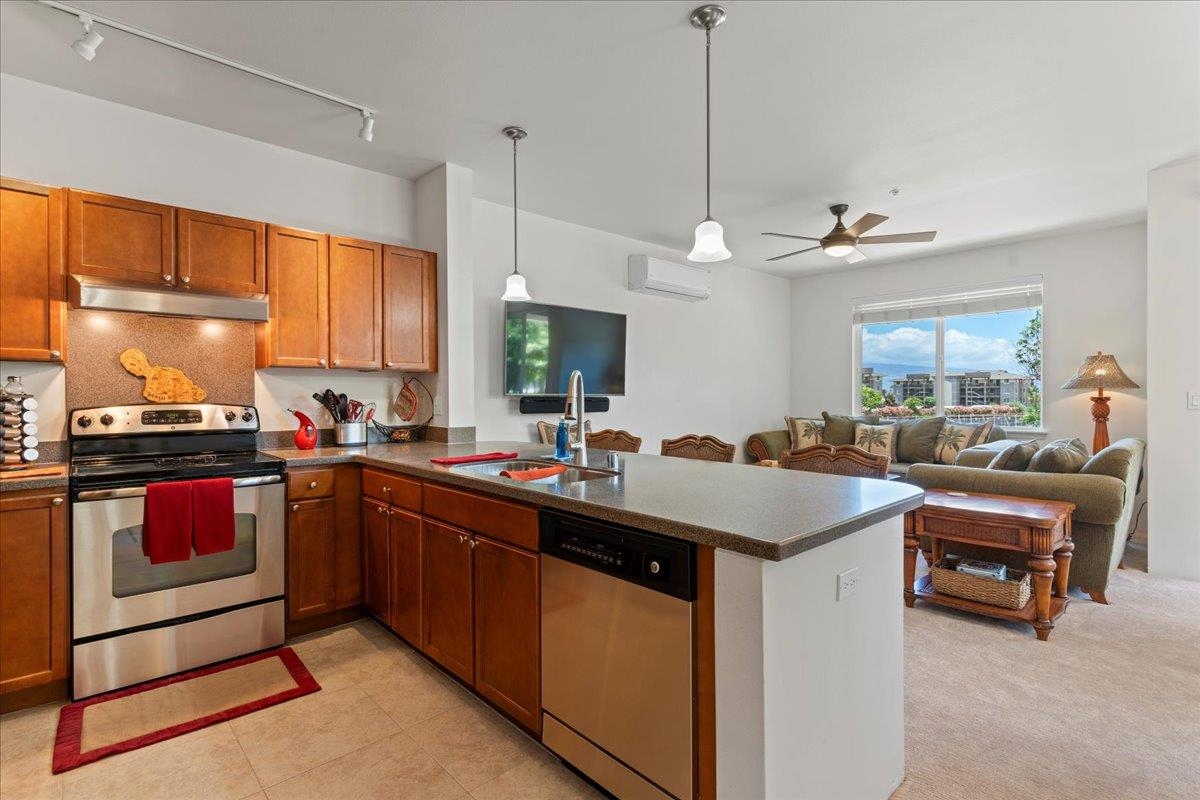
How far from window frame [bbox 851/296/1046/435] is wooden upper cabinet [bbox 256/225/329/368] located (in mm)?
5777

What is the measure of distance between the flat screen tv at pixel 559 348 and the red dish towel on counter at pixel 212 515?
207cm

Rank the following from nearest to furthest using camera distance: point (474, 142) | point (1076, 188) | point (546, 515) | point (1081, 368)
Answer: point (546, 515)
point (474, 142)
point (1076, 188)
point (1081, 368)

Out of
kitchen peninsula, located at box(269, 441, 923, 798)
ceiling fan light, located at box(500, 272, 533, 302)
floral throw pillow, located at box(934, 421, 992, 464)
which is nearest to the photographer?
kitchen peninsula, located at box(269, 441, 923, 798)

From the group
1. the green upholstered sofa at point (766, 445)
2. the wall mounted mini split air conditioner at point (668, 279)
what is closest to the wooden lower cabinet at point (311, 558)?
the wall mounted mini split air conditioner at point (668, 279)

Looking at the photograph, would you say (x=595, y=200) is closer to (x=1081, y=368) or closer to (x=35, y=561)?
(x=35, y=561)

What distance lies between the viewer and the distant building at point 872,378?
6703 millimetres

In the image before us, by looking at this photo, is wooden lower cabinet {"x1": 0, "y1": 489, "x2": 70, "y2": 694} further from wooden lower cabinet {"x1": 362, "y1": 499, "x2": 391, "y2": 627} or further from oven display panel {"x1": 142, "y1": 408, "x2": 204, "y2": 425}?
wooden lower cabinet {"x1": 362, "y1": 499, "x2": 391, "y2": 627}

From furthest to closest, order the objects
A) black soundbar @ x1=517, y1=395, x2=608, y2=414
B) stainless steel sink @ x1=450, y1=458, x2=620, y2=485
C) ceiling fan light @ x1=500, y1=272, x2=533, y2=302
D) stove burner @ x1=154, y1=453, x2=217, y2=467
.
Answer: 1. black soundbar @ x1=517, y1=395, x2=608, y2=414
2. ceiling fan light @ x1=500, y1=272, x2=533, y2=302
3. stove burner @ x1=154, y1=453, x2=217, y2=467
4. stainless steel sink @ x1=450, y1=458, x2=620, y2=485

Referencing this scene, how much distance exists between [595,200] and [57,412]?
3327 mm

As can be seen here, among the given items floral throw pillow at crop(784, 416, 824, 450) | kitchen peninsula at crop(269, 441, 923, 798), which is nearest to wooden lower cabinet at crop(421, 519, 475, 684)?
kitchen peninsula at crop(269, 441, 923, 798)

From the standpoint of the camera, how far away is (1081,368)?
5.04 meters

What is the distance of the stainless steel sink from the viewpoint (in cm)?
228

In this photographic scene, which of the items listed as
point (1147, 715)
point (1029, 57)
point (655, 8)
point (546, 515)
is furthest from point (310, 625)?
point (1029, 57)

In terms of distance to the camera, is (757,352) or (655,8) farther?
(757,352)
